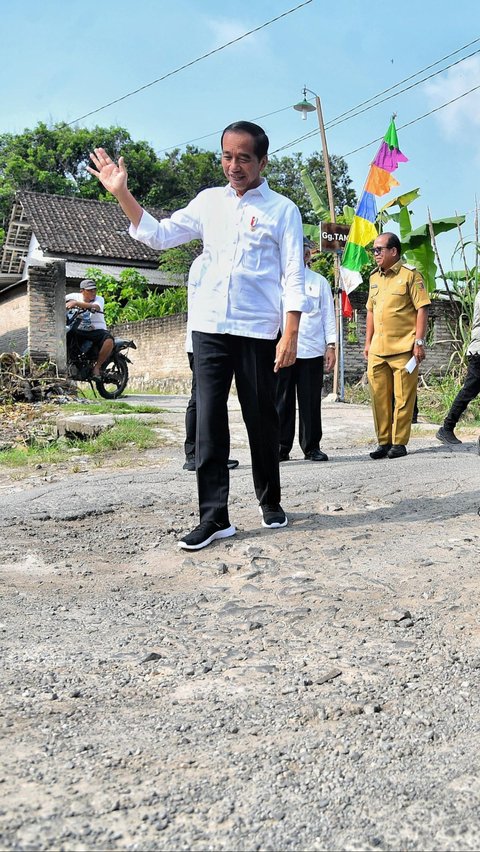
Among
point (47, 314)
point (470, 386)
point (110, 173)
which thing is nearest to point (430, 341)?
A: point (47, 314)

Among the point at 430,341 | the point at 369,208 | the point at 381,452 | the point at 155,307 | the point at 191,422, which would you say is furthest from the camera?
the point at 155,307

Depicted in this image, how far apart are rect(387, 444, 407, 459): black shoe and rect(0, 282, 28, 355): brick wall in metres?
7.13

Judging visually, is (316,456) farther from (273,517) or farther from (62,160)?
(62,160)

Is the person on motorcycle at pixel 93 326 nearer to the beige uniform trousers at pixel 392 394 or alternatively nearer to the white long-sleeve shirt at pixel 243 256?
the beige uniform trousers at pixel 392 394

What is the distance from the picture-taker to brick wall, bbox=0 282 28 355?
12.6m

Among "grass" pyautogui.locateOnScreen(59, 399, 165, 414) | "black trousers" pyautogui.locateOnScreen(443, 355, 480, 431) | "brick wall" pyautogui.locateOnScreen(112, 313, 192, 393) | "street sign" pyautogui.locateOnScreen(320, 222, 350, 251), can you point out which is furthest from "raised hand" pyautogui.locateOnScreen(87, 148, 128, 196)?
"brick wall" pyautogui.locateOnScreen(112, 313, 192, 393)

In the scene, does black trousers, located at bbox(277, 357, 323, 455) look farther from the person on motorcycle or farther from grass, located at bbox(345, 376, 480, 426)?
the person on motorcycle

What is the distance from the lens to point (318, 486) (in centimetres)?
553

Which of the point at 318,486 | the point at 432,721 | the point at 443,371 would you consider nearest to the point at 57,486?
the point at 318,486

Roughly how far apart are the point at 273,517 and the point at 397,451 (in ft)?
9.27

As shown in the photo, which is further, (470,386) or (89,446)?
(89,446)

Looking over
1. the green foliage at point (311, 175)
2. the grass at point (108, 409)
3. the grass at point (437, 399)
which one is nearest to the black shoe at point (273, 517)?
the grass at point (108, 409)

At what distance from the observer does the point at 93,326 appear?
1283cm

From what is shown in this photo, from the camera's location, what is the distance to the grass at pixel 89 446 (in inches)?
291
